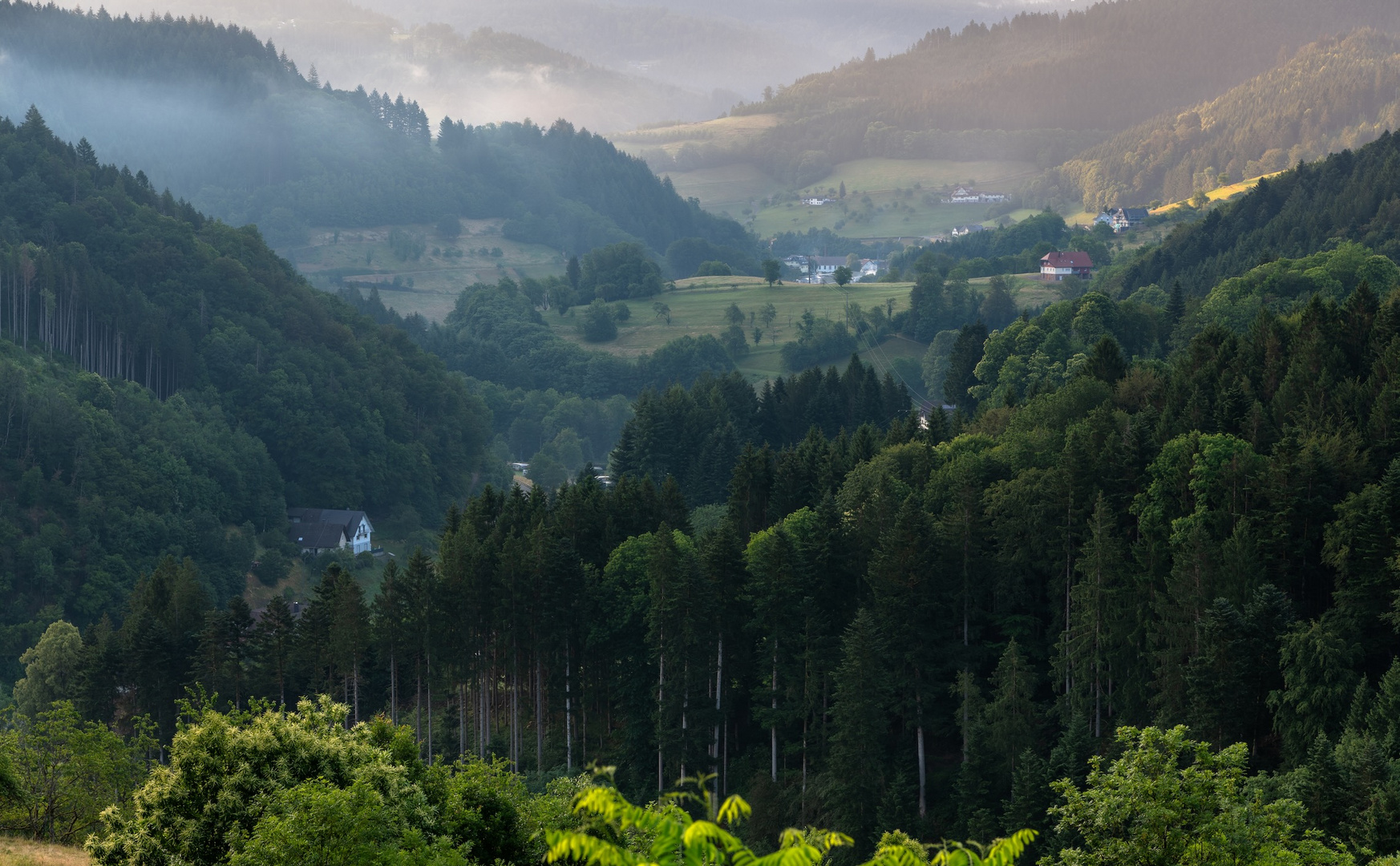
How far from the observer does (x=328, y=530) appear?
162m

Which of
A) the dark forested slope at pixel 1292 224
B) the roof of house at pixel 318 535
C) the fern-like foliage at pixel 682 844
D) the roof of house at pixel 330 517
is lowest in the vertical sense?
the roof of house at pixel 318 535

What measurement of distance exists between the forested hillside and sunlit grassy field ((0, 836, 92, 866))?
313 feet

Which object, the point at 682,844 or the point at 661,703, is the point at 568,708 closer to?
the point at 661,703

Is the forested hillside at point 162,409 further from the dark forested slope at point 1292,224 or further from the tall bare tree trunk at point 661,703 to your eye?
the dark forested slope at point 1292,224

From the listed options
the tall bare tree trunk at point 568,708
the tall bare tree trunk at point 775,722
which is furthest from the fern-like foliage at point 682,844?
the tall bare tree trunk at point 568,708

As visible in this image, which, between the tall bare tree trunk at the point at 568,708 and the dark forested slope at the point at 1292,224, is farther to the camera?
the dark forested slope at the point at 1292,224

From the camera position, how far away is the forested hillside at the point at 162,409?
458ft

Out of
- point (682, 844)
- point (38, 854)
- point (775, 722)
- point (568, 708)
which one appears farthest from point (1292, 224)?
point (682, 844)

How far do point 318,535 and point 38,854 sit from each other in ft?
415

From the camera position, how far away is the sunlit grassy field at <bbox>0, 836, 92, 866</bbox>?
35969 millimetres

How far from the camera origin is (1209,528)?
59.2 metres

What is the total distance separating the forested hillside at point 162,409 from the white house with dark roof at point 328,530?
132 inches

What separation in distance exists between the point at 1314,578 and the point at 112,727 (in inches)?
2588

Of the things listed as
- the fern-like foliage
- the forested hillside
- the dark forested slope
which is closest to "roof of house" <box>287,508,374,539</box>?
the forested hillside
